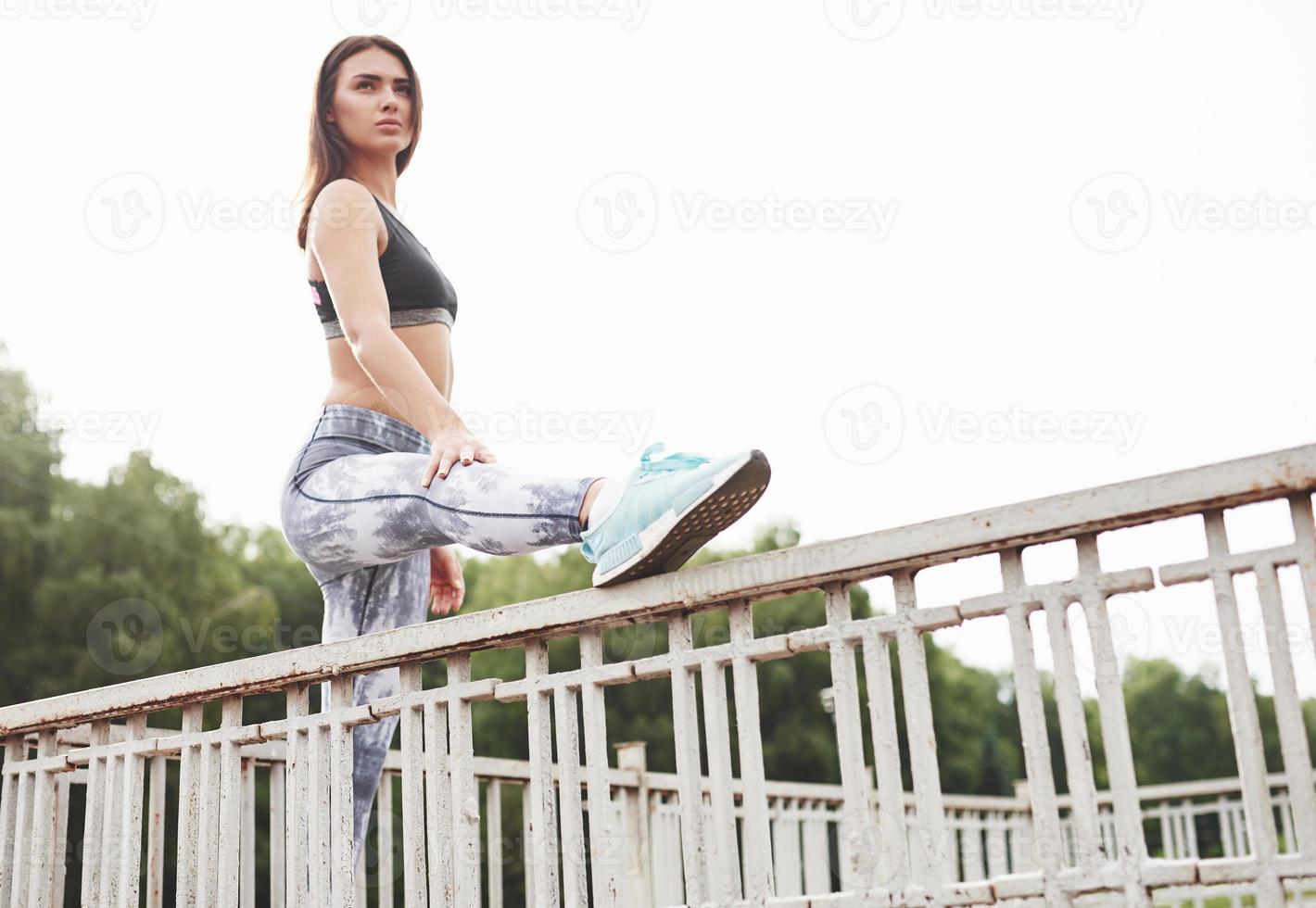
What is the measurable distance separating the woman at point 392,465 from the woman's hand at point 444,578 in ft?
0.90

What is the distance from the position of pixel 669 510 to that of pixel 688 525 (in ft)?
0.14

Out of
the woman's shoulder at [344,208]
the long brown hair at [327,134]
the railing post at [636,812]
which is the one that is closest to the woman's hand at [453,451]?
the woman's shoulder at [344,208]

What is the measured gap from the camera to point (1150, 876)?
1859 mm

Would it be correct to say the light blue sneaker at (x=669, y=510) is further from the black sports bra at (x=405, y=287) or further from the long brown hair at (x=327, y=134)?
the long brown hair at (x=327, y=134)

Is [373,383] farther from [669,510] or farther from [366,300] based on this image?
[669,510]

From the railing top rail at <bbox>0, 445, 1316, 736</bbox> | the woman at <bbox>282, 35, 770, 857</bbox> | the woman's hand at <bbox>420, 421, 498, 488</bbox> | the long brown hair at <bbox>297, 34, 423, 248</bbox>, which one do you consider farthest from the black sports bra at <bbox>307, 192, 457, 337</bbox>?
the railing top rail at <bbox>0, 445, 1316, 736</bbox>

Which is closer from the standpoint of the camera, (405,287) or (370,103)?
(405,287)

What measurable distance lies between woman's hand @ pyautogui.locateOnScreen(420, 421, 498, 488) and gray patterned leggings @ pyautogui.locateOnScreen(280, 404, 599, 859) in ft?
0.06

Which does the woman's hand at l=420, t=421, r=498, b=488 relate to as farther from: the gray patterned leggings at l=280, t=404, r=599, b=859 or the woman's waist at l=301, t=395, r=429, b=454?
the woman's waist at l=301, t=395, r=429, b=454

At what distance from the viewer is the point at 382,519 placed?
269cm

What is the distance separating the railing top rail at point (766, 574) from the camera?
6.22 feet

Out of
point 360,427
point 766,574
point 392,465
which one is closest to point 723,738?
point 766,574

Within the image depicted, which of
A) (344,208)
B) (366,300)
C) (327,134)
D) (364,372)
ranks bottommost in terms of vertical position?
(364,372)

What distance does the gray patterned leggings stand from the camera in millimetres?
2459
